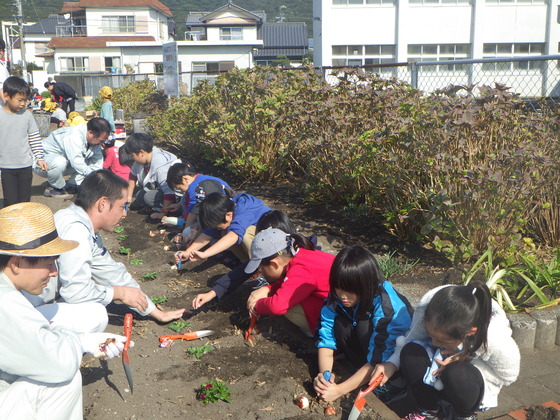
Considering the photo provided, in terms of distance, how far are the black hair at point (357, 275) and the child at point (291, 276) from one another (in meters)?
0.47

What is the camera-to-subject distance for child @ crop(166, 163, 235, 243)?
5480 millimetres

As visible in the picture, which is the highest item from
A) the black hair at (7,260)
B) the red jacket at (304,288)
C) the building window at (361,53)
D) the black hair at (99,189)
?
the building window at (361,53)

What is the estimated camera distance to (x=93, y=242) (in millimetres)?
3740

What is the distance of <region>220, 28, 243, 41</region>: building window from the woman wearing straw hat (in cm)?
5506

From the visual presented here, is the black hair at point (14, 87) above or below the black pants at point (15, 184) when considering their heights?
above

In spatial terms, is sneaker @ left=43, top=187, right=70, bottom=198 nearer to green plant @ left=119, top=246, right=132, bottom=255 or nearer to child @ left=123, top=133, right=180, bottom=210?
child @ left=123, top=133, right=180, bottom=210

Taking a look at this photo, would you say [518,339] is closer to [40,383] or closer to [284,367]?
[284,367]

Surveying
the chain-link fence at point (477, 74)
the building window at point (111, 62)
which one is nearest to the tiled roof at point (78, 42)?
the building window at point (111, 62)

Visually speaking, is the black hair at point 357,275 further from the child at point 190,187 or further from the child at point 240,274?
the child at point 190,187

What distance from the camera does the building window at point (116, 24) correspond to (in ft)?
182

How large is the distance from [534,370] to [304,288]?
1.42 m

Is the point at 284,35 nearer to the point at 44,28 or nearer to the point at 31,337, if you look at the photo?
the point at 44,28

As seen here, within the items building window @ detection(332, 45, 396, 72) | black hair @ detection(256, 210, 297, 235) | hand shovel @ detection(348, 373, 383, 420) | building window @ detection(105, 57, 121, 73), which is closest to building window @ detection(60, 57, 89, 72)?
building window @ detection(105, 57, 121, 73)

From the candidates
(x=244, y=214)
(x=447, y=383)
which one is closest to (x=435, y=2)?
(x=244, y=214)
